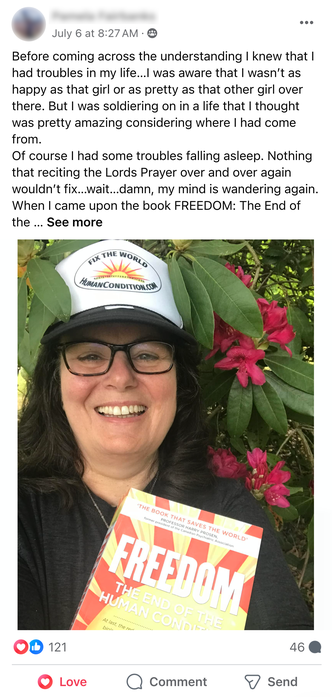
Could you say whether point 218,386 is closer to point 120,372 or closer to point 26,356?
point 120,372

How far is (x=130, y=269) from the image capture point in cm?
123

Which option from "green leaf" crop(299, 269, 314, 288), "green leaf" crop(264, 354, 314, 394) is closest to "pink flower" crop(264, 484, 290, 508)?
"green leaf" crop(264, 354, 314, 394)

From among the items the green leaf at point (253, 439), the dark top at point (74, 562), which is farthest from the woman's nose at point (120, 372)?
the green leaf at point (253, 439)

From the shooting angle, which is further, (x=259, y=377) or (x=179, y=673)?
(x=259, y=377)

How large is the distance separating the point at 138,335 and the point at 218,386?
0.76 feet

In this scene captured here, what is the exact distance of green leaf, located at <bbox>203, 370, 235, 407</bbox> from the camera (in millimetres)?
1354

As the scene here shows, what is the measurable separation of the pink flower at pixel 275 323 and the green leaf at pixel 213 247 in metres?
0.13

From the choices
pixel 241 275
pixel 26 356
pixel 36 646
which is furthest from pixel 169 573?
pixel 241 275

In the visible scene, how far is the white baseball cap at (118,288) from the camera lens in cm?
119

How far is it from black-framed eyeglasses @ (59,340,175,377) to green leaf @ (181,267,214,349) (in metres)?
0.09

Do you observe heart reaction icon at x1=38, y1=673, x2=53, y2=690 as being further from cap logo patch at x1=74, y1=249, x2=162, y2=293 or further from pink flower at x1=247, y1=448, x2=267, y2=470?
cap logo patch at x1=74, y1=249, x2=162, y2=293
